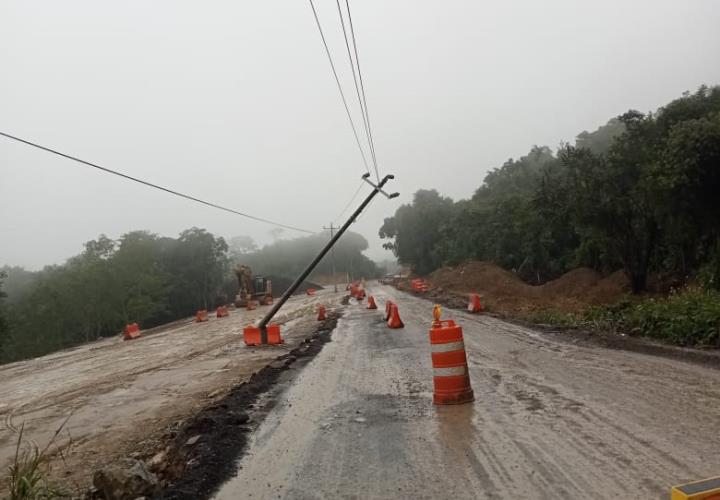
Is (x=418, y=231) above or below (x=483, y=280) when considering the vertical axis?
above

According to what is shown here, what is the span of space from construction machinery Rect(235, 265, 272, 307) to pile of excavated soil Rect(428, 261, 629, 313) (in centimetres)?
1697

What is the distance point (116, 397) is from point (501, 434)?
8.32m

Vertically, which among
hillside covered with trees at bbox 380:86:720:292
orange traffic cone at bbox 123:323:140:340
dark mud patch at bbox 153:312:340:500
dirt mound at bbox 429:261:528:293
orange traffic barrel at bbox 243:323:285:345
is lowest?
orange traffic cone at bbox 123:323:140:340

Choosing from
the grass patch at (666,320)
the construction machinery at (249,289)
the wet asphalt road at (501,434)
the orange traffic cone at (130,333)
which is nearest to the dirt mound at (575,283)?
the grass patch at (666,320)

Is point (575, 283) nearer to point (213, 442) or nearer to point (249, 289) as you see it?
point (213, 442)

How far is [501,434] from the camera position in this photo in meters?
5.82

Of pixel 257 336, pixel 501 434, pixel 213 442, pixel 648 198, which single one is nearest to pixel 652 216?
pixel 648 198

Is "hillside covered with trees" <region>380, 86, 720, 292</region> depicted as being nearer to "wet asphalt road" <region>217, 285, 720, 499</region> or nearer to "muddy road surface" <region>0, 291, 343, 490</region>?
"wet asphalt road" <region>217, 285, 720, 499</region>

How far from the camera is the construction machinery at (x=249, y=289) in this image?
4984 cm

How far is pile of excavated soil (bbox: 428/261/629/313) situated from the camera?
23.1m

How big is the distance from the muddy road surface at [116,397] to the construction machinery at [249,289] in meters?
30.1

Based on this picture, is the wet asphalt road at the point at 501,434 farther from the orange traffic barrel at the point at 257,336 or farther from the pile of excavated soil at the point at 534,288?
the pile of excavated soil at the point at 534,288

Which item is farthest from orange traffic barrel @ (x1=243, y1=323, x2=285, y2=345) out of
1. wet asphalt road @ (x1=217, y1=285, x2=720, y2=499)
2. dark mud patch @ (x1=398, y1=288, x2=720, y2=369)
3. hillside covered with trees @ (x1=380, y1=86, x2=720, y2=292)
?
hillside covered with trees @ (x1=380, y1=86, x2=720, y2=292)

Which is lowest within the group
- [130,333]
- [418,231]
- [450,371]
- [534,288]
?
[130,333]
